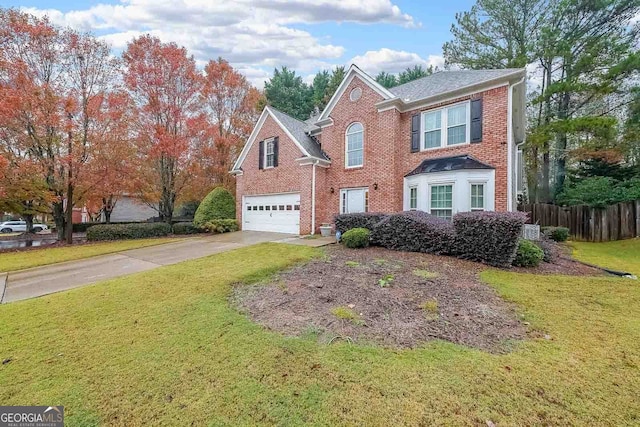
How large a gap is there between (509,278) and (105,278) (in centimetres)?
967

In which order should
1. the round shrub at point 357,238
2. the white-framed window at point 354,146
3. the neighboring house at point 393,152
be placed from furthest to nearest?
the white-framed window at point 354,146 → the neighboring house at point 393,152 → the round shrub at point 357,238

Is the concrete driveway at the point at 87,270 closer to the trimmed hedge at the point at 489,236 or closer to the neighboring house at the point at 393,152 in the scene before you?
the neighboring house at the point at 393,152

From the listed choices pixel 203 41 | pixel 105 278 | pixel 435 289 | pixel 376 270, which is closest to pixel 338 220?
pixel 376 270

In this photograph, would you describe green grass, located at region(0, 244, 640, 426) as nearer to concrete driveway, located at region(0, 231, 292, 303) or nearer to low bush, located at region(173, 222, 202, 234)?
concrete driveway, located at region(0, 231, 292, 303)


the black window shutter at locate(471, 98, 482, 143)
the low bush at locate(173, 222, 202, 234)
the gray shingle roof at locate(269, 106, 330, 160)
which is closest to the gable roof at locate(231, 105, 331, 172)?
the gray shingle roof at locate(269, 106, 330, 160)

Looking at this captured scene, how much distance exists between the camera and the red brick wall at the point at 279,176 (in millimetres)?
14281

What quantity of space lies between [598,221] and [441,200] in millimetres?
8306

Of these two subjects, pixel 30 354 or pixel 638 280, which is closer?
pixel 30 354

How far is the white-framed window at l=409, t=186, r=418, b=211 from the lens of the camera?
12.1 m

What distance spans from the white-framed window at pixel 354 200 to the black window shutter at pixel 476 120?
16.0ft

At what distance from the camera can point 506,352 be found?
3.23 meters

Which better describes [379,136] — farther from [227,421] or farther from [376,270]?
[227,421]

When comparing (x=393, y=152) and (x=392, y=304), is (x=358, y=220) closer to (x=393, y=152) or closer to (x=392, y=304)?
(x=393, y=152)

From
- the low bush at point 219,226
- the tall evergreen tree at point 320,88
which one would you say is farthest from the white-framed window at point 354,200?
the tall evergreen tree at point 320,88
